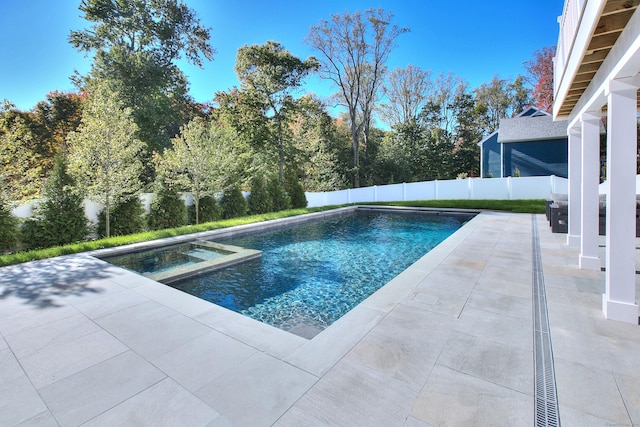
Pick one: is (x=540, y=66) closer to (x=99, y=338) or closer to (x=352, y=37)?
(x=352, y=37)

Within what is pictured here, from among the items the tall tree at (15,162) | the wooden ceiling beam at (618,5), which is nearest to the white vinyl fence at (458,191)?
the tall tree at (15,162)

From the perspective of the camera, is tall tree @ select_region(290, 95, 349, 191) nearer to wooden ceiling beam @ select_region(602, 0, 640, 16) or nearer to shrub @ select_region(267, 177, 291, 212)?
shrub @ select_region(267, 177, 291, 212)

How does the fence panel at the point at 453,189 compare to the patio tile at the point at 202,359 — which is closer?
the patio tile at the point at 202,359

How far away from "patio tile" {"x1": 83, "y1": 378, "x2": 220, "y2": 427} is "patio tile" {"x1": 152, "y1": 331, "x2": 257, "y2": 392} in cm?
12

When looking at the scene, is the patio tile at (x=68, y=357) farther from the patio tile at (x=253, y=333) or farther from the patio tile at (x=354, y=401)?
the patio tile at (x=354, y=401)

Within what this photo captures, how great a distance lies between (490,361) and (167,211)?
1017 centimetres

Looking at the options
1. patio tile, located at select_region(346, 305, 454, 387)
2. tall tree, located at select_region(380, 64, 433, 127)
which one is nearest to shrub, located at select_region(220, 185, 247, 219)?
patio tile, located at select_region(346, 305, 454, 387)

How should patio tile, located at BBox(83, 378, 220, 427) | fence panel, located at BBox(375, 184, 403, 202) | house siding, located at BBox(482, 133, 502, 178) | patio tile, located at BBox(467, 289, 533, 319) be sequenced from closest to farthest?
patio tile, located at BBox(83, 378, 220, 427)
patio tile, located at BBox(467, 289, 533, 319)
fence panel, located at BBox(375, 184, 403, 202)
house siding, located at BBox(482, 133, 502, 178)

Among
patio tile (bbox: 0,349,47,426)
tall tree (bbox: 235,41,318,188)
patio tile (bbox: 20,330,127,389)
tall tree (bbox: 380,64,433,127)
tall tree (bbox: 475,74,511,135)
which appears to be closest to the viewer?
patio tile (bbox: 0,349,47,426)

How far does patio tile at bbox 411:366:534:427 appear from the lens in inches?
69.9

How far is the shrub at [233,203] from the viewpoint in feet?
40.0

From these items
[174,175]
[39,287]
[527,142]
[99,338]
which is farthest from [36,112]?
[527,142]

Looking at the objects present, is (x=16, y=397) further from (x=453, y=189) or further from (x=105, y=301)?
(x=453, y=189)

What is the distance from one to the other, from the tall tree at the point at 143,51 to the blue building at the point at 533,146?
19.0 metres
